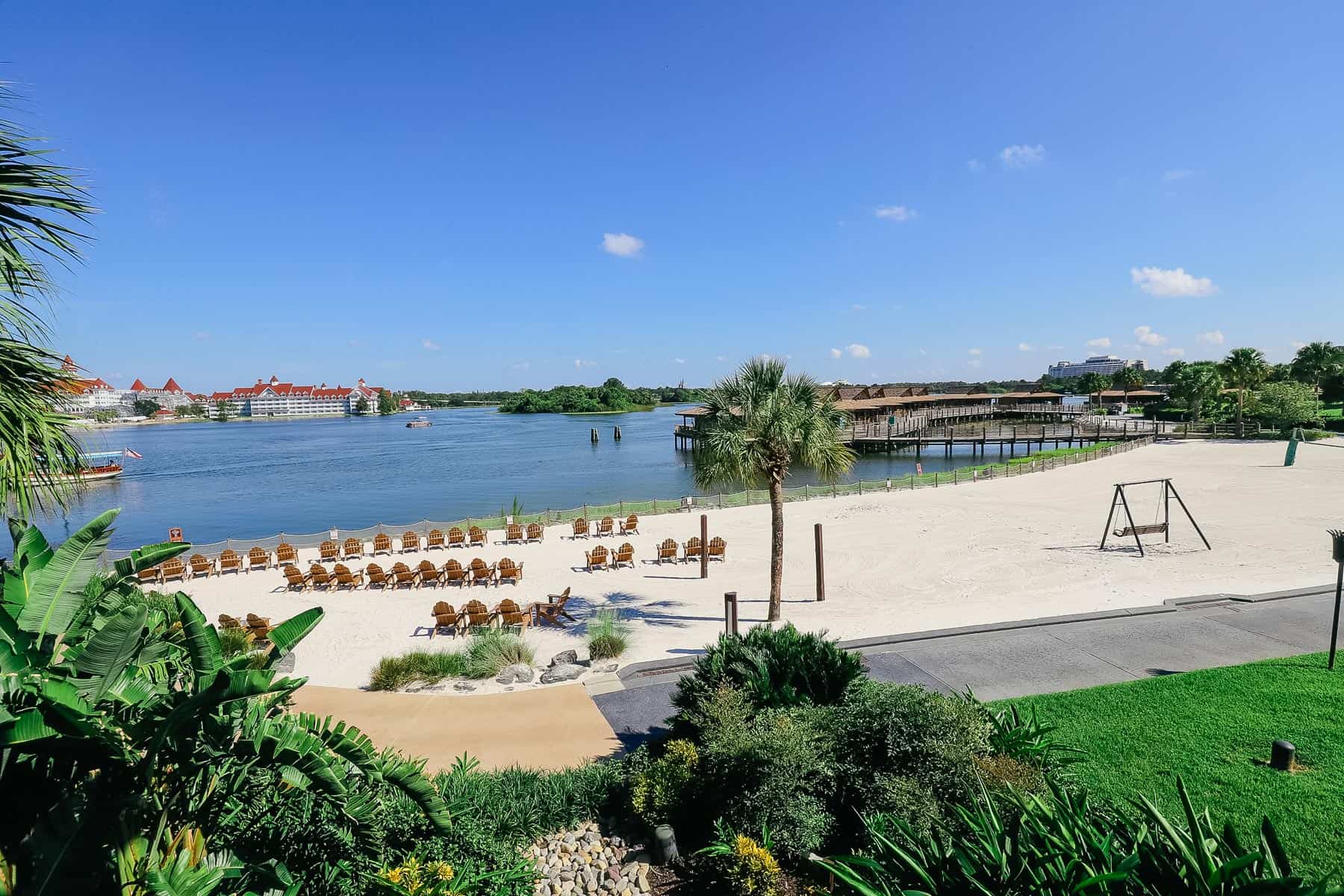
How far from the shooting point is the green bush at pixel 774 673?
672 centimetres

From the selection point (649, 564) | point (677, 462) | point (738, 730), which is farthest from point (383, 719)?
point (677, 462)

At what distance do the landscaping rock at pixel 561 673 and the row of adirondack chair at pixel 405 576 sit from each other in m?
7.12

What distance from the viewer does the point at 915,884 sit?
3.41 meters

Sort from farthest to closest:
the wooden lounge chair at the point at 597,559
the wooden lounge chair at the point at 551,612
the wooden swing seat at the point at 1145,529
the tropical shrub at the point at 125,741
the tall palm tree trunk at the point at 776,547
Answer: the wooden lounge chair at the point at 597,559 → the wooden swing seat at the point at 1145,529 → the wooden lounge chair at the point at 551,612 → the tall palm tree trunk at the point at 776,547 → the tropical shrub at the point at 125,741

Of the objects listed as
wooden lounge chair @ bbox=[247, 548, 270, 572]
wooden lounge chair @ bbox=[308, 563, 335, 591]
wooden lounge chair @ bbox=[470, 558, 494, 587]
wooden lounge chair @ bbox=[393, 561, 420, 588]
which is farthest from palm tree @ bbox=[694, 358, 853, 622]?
wooden lounge chair @ bbox=[247, 548, 270, 572]

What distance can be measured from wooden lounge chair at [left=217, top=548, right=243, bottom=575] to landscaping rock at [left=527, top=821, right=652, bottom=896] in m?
18.5

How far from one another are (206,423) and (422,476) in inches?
7160

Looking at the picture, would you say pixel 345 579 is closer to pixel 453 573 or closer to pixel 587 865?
pixel 453 573

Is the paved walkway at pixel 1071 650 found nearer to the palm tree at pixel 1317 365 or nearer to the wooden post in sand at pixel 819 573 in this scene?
the wooden post in sand at pixel 819 573

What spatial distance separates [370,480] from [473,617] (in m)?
49.3

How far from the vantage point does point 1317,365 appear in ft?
251

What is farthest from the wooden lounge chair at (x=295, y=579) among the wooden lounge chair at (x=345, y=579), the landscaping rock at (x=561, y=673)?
the landscaping rock at (x=561, y=673)

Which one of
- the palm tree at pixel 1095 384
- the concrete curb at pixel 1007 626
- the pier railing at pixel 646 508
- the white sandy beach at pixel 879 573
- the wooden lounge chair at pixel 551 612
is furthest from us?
the palm tree at pixel 1095 384

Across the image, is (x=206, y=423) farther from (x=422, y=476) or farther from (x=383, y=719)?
(x=383, y=719)
